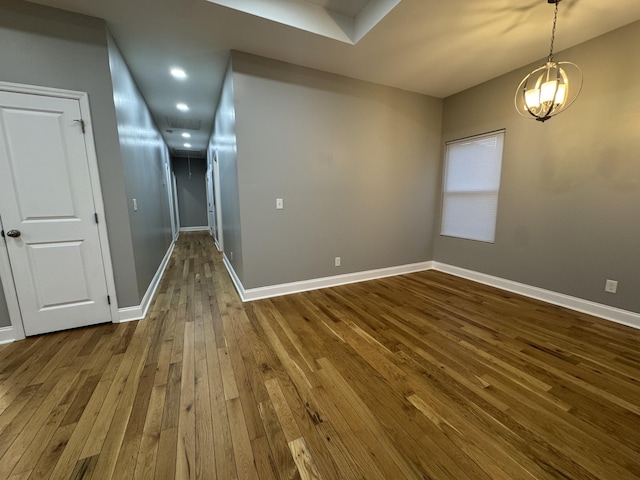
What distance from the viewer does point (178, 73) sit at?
3.23 metres

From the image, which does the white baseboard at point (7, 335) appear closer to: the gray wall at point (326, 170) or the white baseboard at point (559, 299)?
the gray wall at point (326, 170)

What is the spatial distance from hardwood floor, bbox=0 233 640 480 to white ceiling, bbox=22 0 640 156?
281 centimetres

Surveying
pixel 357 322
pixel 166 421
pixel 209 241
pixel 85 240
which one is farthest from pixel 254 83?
pixel 209 241

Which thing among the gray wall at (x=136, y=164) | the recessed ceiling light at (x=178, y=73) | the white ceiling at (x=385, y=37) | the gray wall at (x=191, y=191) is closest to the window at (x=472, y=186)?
the white ceiling at (x=385, y=37)

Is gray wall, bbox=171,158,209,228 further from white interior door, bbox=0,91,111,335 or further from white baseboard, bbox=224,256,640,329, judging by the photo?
white interior door, bbox=0,91,111,335

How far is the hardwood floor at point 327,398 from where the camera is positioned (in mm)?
1175

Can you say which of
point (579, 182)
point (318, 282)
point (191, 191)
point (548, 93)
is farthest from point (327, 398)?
point (191, 191)

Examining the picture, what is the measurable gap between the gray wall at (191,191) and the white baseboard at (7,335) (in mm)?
8359

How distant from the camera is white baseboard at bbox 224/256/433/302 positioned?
3080 millimetres

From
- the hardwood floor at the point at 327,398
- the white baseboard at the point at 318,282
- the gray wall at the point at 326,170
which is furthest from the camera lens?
the white baseboard at the point at 318,282

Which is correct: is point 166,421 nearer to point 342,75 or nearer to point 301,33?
point 301,33

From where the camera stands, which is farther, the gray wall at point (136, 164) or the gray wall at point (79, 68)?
the gray wall at point (136, 164)

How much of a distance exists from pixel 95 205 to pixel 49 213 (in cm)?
33

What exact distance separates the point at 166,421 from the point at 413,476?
4.32 feet
